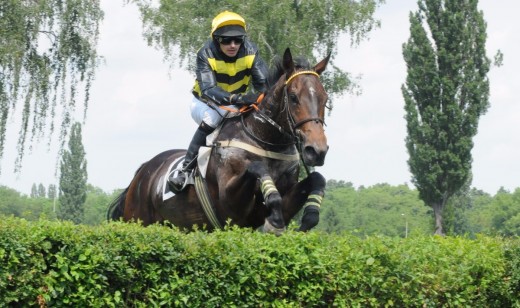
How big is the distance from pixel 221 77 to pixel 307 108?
1438mm

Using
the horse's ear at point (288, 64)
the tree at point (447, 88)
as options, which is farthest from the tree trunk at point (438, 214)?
the horse's ear at point (288, 64)

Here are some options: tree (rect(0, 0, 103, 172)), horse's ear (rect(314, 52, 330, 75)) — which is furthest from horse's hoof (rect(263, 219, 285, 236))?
tree (rect(0, 0, 103, 172))

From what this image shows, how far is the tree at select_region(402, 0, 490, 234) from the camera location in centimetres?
3919

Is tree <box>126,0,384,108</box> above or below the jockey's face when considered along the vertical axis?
above

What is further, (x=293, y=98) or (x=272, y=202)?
(x=293, y=98)

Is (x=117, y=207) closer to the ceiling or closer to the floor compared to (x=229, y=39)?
closer to the floor

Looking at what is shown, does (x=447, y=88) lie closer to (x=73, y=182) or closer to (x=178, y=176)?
(x=178, y=176)

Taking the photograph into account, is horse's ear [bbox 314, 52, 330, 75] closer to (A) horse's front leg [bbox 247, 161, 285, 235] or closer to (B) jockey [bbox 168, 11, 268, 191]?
(B) jockey [bbox 168, 11, 268, 191]

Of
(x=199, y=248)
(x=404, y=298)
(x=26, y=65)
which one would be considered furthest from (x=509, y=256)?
(x=26, y=65)

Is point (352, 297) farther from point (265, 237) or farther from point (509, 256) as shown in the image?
point (509, 256)

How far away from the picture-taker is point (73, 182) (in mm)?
66438

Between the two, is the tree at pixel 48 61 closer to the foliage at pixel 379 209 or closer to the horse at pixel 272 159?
the horse at pixel 272 159

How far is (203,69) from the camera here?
27.3 feet

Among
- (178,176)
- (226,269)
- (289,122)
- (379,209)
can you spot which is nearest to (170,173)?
(178,176)
